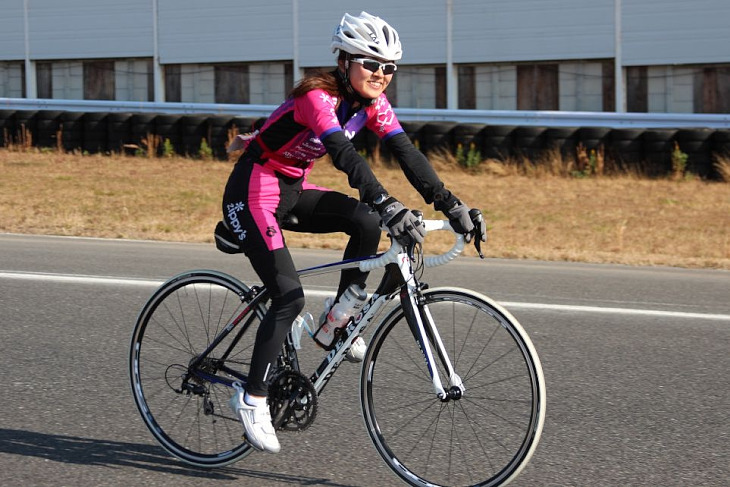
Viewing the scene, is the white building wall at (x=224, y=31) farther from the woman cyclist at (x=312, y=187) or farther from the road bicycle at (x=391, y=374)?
the woman cyclist at (x=312, y=187)

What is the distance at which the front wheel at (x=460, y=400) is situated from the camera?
444 centimetres

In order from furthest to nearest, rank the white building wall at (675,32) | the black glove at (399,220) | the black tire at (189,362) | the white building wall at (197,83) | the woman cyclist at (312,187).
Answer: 1. the white building wall at (197,83)
2. the white building wall at (675,32)
3. the black tire at (189,362)
4. the woman cyclist at (312,187)
5. the black glove at (399,220)

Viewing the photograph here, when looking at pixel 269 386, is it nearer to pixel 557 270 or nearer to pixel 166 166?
pixel 557 270

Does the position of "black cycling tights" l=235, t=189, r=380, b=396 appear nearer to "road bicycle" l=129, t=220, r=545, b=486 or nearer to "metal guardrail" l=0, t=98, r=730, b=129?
"road bicycle" l=129, t=220, r=545, b=486

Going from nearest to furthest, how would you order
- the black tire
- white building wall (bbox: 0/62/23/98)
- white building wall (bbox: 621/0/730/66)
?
the black tire
white building wall (bbox: 621/0/730/66)
white building wall (bbox: 0/62/23/98)

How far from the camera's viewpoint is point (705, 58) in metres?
23.1

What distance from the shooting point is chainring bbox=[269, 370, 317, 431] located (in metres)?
4.86

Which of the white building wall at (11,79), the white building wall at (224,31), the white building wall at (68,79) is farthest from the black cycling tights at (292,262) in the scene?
the white building wall at (11,79)

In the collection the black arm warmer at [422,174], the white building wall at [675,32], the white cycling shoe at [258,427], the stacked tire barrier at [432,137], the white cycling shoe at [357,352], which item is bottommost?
the white cycling shoe at [258,427]

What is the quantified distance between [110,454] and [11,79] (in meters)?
28.5

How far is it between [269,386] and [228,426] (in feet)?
1.58

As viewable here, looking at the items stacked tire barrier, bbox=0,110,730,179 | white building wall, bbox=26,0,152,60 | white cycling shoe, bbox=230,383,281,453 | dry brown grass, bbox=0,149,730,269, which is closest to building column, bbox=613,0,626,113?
stacked tire barrier, bbox=0,110,730,179

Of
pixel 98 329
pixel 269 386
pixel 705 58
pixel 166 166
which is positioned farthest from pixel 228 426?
pixel 705 58

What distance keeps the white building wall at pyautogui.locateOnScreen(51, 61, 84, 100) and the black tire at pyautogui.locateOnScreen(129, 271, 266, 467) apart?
87.6ft
